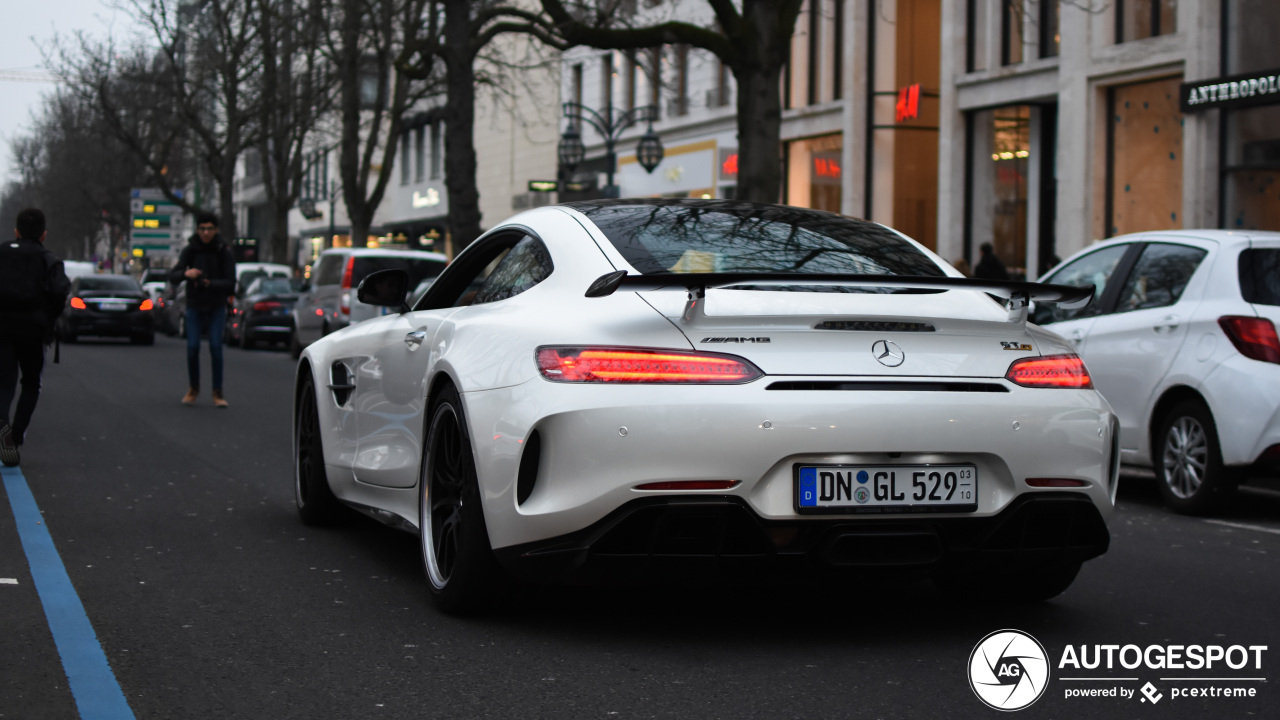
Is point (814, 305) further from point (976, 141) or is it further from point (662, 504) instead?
point (976, 141)

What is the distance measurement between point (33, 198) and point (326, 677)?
11375cm

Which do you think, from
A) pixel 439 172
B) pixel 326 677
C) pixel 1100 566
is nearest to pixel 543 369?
pixel 326 677

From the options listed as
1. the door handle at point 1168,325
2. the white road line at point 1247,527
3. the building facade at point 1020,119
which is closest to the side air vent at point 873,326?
the white road line at point 1247,527

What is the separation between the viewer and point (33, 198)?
363 ft

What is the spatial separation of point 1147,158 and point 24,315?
19409 mm

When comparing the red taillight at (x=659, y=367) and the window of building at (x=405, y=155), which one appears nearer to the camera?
the red taillight at (x=659, y=367)

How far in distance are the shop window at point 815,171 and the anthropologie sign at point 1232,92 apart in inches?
433

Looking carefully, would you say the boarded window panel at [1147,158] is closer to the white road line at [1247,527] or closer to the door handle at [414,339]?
the white road line at [1247,527]

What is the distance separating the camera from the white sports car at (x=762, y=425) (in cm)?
464

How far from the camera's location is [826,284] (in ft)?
15.9

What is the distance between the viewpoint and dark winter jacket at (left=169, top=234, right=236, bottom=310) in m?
15.4

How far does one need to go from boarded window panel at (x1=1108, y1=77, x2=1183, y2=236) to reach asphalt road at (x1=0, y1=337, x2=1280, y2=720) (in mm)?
17423

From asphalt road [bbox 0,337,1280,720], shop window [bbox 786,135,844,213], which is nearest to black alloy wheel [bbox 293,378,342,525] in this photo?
asphalt road [bbox 0,337,1280,720]

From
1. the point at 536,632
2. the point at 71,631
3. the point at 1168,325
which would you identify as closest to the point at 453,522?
the point at 536,632
